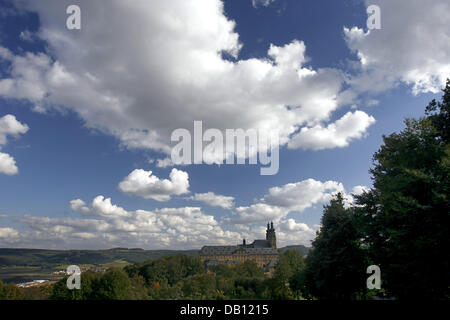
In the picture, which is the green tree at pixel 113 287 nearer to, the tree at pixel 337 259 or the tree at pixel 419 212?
the tree at pixel 337 259

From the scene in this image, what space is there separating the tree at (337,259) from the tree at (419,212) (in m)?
4.97

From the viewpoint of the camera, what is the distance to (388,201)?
17234 millimetres

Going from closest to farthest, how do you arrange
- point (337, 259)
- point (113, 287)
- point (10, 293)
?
point (337, 259)
point (10, 293)
point (113, 287)

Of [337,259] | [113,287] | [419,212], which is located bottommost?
[113,287]

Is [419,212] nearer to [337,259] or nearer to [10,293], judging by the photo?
[337,259]

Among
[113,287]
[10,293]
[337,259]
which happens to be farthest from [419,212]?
[10,293]

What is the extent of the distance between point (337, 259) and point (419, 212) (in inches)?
498

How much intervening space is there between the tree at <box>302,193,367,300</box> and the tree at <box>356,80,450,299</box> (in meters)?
4.97

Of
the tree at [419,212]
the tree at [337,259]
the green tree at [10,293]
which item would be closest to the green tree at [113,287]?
the green tree at [10,293]

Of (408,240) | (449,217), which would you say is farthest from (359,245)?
(449,217)

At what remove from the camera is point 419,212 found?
52.3 feet
